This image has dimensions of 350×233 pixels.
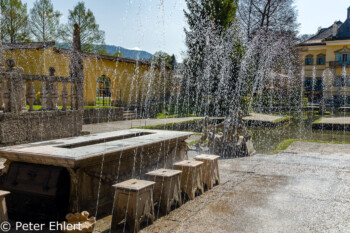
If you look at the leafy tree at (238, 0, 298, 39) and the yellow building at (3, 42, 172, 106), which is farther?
the leafy tree at (238, 0, 298, 39)


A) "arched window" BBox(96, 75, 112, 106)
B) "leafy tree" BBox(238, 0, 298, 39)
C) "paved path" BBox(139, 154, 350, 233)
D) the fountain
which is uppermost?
"leafy tree" BBox(238, 0, 298, 39)

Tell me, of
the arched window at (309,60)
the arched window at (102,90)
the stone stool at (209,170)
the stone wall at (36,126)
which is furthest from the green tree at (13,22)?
the arched window at (309,60)

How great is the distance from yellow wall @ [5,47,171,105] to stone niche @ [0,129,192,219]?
14.1m

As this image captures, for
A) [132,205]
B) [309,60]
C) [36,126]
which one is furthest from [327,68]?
[132,205]

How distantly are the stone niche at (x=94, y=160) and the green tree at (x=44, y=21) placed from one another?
26.1 m

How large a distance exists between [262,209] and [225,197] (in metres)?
0.71

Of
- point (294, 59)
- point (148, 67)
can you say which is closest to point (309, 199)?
point (148, 67)

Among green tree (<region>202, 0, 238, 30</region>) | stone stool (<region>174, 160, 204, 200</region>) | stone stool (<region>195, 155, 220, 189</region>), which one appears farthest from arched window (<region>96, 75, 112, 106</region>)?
stone stool (<region>174, 160, 204, 200</region>)

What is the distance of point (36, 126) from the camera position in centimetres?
841

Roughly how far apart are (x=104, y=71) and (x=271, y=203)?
727 inches

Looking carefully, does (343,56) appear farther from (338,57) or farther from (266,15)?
(266,15)

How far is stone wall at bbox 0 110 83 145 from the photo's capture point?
7.66 metres

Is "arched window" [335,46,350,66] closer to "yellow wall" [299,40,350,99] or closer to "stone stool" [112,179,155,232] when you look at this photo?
"yellow wall" [299,40,350,99]

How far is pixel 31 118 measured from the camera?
8.23 metres
